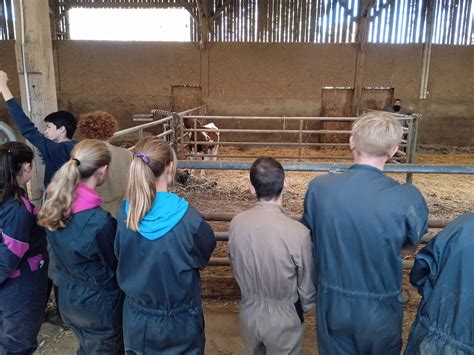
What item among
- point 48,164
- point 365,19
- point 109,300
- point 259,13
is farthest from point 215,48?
point 109,300

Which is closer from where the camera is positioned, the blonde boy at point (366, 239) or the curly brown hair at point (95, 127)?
the blonde boy at point (366, 239)

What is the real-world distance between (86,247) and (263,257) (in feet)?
2.25

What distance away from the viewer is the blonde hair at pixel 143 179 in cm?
141

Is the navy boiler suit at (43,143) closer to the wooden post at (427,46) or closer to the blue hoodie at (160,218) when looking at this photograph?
the blue hoodie at (160,218)

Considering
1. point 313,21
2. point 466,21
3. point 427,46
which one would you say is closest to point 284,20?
point 313,21

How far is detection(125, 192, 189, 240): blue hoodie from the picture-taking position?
4.67 feet

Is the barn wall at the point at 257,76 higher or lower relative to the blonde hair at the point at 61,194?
higher

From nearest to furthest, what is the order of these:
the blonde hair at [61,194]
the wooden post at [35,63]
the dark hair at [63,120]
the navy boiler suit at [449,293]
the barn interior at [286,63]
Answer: the navy boiler suit at [449,293], the blonde hair at [61,194], the dark hair at [63,120], the wooden post at [35,63], the barn interior at [286,63]

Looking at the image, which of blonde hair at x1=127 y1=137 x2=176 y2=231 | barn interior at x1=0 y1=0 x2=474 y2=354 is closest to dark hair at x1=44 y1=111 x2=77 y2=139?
blonde hair at x1=127 y1=137 x2=176 y2=231

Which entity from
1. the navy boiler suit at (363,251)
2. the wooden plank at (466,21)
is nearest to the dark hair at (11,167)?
the navy boiler suit at (363,251)

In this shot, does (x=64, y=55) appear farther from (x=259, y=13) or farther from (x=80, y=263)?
(x=80, y=263)

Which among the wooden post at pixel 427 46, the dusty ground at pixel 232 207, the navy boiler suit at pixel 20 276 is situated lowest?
the dusty ground at pixel 232 207

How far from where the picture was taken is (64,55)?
11344 millimetres

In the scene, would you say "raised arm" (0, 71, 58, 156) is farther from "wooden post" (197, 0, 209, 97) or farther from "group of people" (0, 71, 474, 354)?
"wooden post" (197, 0, 209, 97)
